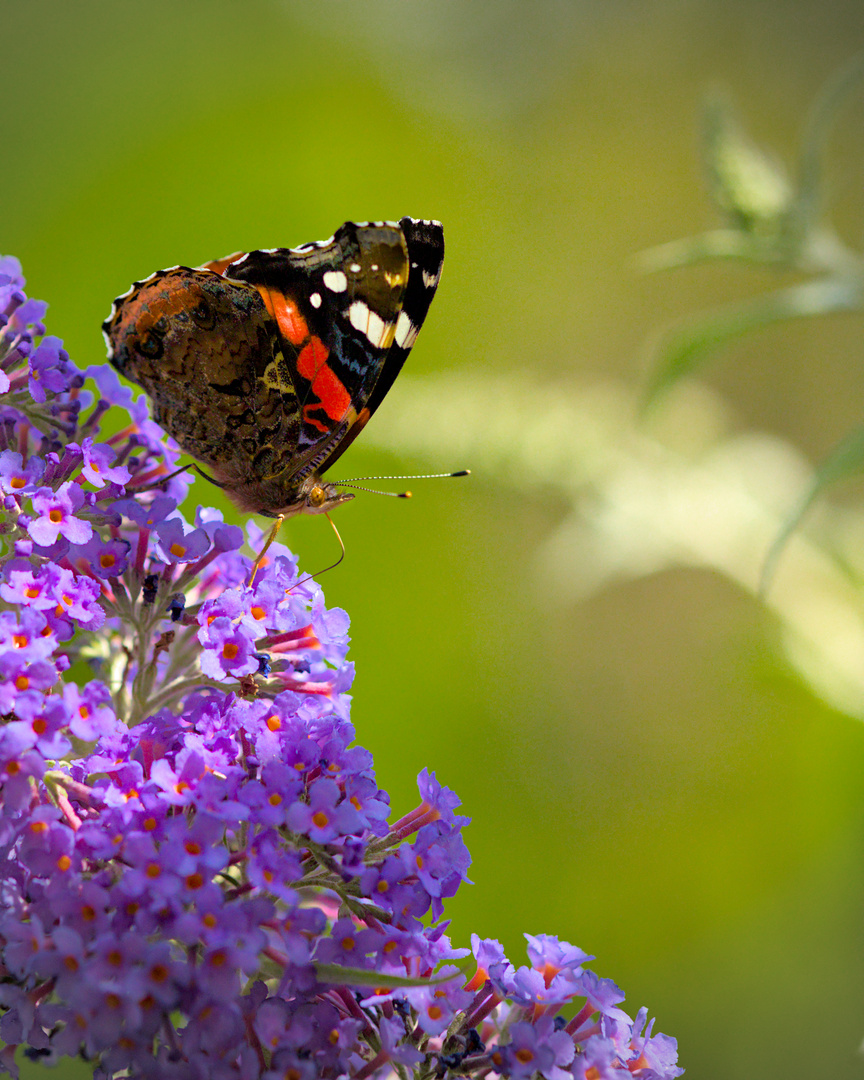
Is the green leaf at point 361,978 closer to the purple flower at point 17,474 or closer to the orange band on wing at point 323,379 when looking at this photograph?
the purple flower at point 17,474

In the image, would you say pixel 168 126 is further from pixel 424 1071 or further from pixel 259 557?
pixel 424 1071

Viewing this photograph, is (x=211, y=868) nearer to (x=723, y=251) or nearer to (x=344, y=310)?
(x=344, y=310)

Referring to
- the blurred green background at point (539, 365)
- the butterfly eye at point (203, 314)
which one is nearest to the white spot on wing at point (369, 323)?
the butterfly eye at point (203, 314)

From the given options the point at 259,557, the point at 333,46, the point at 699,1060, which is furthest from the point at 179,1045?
the point at 333,46

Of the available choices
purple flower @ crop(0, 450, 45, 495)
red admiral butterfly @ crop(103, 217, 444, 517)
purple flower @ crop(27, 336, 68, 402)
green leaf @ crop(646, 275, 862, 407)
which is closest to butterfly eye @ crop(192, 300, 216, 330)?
red admiral butterfly @ crop(103, 217, 444, 517)

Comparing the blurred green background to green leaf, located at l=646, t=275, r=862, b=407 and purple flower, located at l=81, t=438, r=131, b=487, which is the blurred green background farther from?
purple flower, located at l=81, t=438, r=131, b=487

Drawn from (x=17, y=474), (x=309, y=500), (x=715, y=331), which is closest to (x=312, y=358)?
(x=309, y=500)
